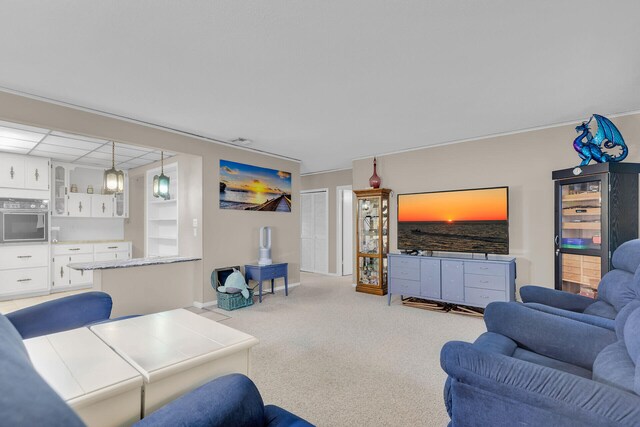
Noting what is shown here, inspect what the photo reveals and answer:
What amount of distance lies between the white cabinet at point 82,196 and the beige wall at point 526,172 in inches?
235

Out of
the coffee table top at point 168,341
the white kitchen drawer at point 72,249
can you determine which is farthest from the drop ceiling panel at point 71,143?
the coffee table top at point 168,341

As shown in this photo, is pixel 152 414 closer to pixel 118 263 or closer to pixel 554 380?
pixel 554 380

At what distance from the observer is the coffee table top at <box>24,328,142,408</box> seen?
94cm

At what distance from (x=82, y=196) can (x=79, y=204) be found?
0.51ft

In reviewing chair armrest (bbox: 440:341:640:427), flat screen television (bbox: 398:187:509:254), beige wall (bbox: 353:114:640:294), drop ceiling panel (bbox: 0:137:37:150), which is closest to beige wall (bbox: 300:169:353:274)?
flat screen television (bbox: 398:187:509:254)

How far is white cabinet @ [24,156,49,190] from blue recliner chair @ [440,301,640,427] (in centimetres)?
655

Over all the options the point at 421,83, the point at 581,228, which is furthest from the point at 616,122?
the point at 421,83

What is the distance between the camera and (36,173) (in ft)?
17.4

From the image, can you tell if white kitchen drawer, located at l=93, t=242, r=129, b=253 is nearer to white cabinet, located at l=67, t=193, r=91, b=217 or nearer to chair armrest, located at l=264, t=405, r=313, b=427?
white cabinet, located at l=67, t=193, r=91, b=217

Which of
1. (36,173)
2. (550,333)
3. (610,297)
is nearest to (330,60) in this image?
(550,333)

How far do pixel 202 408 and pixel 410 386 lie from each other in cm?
184

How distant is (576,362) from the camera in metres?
1.72

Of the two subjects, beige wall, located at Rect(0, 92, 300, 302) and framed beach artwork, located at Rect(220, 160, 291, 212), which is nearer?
beige wall, located at Rect(0, 92, 300, 302)

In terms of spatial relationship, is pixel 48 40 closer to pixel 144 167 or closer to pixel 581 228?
pixel 144 167
